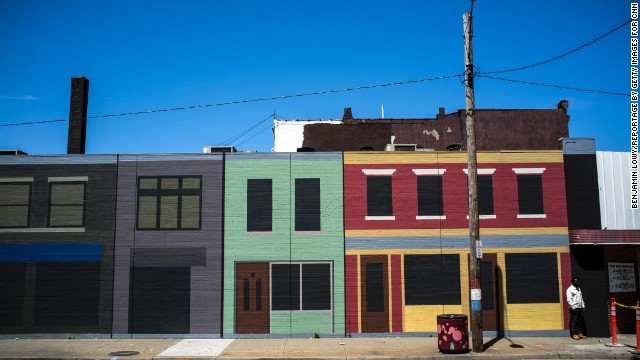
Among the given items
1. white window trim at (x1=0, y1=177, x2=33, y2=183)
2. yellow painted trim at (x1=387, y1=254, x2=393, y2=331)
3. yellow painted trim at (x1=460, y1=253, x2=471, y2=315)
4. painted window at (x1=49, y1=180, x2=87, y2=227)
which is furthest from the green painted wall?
white window trim at (x1=0, y1=177, x2=33, y2=183)

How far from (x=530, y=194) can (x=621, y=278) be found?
16.0 ft

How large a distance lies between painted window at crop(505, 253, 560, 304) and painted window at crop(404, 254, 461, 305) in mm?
2061

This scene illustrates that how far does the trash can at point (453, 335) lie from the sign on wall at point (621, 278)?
822 cm

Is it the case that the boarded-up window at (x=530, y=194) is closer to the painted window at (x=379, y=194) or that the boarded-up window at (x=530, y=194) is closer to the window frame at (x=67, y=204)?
the painted window at (x=379, y=194)

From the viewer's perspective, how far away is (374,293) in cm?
2228

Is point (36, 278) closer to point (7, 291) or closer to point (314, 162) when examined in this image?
point (7, 291)

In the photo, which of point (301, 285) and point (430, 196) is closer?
point (301, 285)

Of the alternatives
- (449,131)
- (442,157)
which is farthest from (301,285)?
(449,131)

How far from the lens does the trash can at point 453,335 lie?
18.1 meters

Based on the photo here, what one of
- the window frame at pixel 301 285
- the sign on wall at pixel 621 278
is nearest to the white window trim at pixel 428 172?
the window frame at pixel 301 285

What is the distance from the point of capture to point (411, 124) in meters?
37.4

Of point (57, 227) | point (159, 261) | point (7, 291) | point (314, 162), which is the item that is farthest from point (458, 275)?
point (7, 291)

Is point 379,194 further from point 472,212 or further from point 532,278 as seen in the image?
point 532,278

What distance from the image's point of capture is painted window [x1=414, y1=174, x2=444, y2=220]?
898 inches
